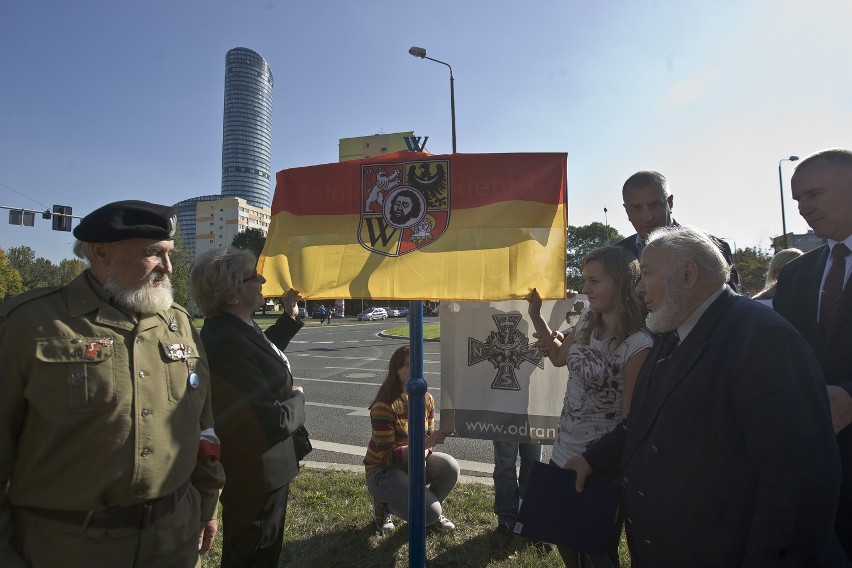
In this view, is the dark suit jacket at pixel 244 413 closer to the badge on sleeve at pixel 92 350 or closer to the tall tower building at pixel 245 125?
the badge on sleeve at pixel 92 350

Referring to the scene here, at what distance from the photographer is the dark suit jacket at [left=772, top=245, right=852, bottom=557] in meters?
1.99

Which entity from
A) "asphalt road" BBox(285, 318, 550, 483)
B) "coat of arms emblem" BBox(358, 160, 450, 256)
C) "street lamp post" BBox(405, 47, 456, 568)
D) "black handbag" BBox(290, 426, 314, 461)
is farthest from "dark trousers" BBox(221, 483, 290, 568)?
"asphalt road" BBox(285, 318, 550, 483)

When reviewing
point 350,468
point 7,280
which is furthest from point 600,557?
point 7,280

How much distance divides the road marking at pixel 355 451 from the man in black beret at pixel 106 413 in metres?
3.76

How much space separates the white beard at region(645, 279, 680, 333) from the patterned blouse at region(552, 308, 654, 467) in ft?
1.72

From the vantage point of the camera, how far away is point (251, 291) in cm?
275

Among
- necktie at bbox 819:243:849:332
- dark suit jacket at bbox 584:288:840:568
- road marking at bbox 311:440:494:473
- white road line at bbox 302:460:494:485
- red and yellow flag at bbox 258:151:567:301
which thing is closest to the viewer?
dark suit jacket at bbox 584:288:840:568

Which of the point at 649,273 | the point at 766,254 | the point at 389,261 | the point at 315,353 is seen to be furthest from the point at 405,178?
the point at 766,254

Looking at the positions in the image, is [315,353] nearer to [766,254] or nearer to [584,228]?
[766,254]

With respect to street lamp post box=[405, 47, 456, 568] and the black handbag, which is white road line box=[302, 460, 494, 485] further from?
the black handbag

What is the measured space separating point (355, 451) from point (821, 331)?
5178 millimetres

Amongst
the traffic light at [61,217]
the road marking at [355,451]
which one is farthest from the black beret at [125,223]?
the traffic light at [61,217]

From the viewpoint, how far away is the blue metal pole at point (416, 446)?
2926 mm

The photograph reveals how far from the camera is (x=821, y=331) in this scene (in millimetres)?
2225
